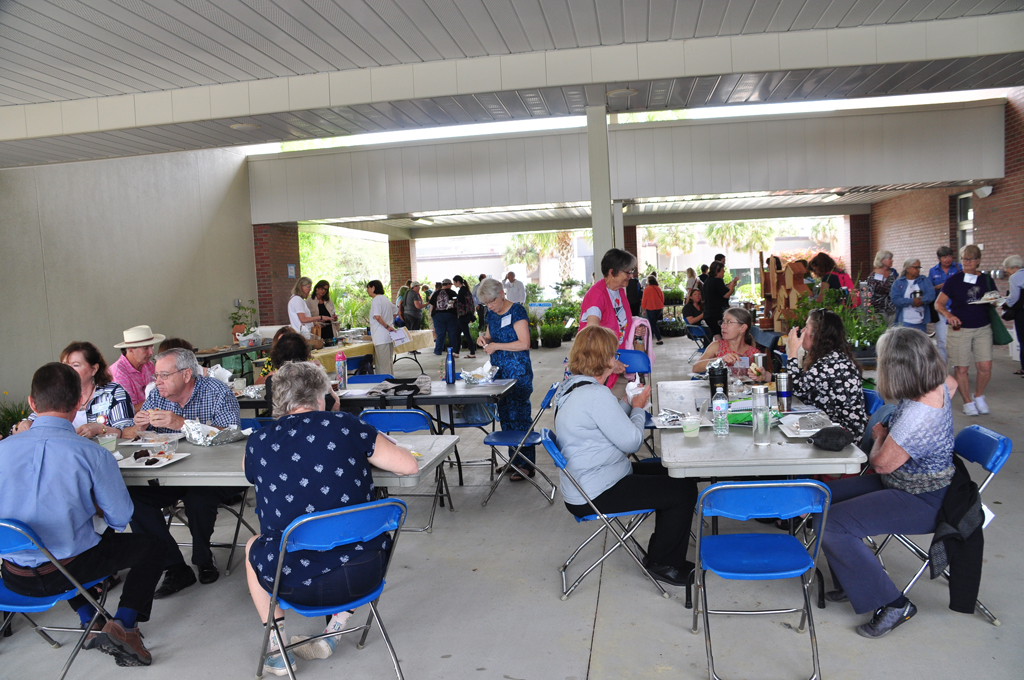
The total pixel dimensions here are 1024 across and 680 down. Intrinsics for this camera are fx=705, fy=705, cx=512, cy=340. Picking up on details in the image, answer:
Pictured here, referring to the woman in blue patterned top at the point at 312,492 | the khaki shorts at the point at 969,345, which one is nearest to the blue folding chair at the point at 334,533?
the woman in blue patterned top at the point at 312,492

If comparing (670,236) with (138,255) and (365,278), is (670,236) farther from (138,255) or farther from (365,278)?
(138,255)

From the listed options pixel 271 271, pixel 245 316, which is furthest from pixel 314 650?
pixel 271 271

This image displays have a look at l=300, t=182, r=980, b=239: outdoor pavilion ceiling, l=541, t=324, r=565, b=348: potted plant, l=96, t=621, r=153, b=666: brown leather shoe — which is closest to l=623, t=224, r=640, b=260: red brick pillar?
l=300, t=182, r=980, b=239: outdoor pavilion ceiling

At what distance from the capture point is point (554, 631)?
9.88 feet

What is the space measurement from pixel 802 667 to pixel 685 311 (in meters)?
10.2

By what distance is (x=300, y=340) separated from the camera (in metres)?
4.38

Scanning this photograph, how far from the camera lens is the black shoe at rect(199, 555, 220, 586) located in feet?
12.1

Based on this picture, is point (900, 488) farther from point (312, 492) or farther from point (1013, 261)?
point (1013, 261)

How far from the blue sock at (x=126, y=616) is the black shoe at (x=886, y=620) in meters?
2.99

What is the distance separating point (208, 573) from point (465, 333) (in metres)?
10.1

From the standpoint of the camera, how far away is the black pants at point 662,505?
3260 mm

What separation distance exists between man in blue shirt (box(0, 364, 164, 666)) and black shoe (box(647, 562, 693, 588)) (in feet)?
7.31

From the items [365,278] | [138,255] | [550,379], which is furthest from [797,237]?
[138,255]

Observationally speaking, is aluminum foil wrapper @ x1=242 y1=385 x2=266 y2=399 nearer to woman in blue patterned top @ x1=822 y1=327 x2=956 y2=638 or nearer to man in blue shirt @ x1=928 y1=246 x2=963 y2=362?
woman in blue patterned top @ x1=822 y1=327 x2=956 y2=638
